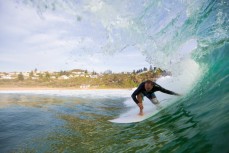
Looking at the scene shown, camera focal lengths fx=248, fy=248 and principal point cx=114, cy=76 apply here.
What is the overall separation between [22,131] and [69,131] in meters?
1.64

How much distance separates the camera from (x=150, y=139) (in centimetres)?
552

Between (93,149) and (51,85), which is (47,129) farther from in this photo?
(51,85)

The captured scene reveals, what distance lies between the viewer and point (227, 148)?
3.28 m

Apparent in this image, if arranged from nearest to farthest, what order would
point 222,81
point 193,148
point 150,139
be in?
point 193,148, point 150,139, point 222,81

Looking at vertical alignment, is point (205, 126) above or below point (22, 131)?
above

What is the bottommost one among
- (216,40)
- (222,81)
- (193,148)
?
(193,148)

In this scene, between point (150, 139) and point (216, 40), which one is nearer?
point (150, 139)

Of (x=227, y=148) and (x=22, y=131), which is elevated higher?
(x=227, y=148)

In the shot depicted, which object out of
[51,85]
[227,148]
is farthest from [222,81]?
[51,85]

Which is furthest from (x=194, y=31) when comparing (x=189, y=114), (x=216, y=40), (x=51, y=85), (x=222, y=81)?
(x=51, y=85)

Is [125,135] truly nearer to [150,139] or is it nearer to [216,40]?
[150,139]

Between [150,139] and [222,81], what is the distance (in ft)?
9.90

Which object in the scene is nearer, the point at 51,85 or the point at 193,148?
the point at 193,148

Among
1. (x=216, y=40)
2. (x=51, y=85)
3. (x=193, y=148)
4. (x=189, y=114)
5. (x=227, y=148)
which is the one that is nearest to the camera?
(x=227, y=148)
